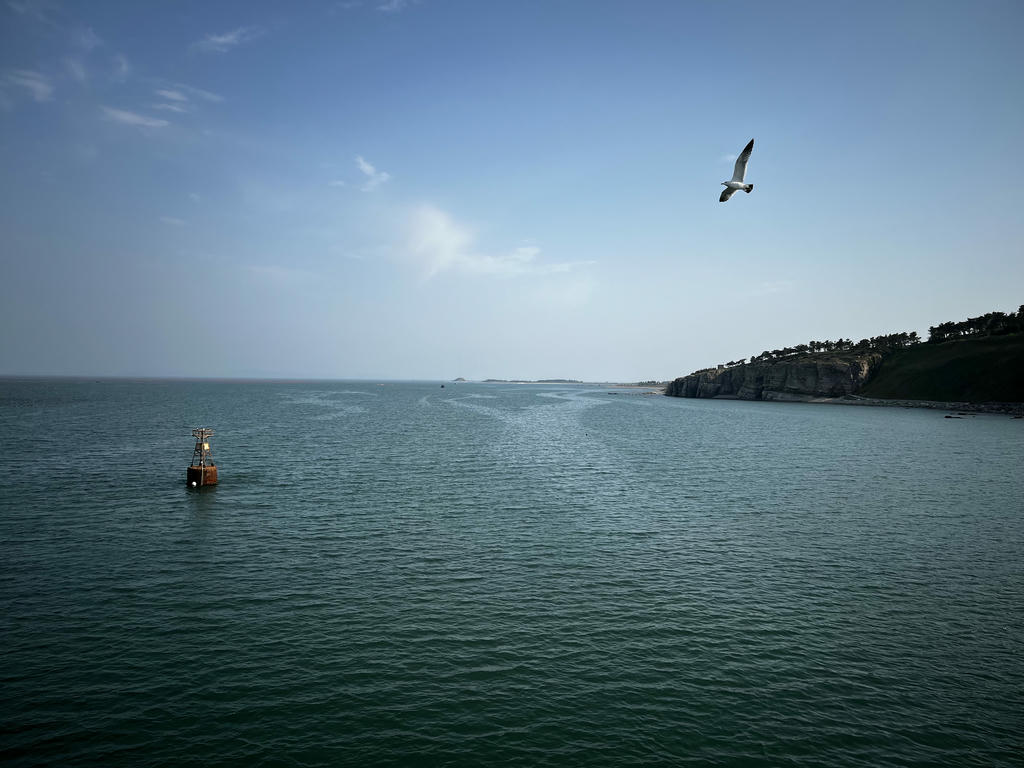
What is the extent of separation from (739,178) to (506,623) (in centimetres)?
2608

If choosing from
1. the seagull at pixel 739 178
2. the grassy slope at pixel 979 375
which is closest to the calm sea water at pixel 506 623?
the seagull at pixel 739 178

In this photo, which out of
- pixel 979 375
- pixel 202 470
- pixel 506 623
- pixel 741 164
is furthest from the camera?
pixel 979 375

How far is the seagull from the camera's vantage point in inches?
1136

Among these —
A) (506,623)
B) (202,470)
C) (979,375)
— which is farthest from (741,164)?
(979,375)

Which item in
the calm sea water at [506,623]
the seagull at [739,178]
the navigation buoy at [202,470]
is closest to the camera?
the calm sea water at [506,623]

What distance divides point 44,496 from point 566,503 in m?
42.9

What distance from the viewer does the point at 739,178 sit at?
3019 cm

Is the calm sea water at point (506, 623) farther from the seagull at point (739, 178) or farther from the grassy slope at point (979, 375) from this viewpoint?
the grassy slope at point (979, 375)

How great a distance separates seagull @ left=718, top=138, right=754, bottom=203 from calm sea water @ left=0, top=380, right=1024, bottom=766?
812 inches

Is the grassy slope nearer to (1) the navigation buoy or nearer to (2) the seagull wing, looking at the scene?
(2) the seagull wing

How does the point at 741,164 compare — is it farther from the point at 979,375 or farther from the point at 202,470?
the point at 979,375

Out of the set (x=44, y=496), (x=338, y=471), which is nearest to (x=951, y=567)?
(x=338, y=471)

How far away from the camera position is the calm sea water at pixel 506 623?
16656mm

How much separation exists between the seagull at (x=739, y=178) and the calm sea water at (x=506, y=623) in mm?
20631
